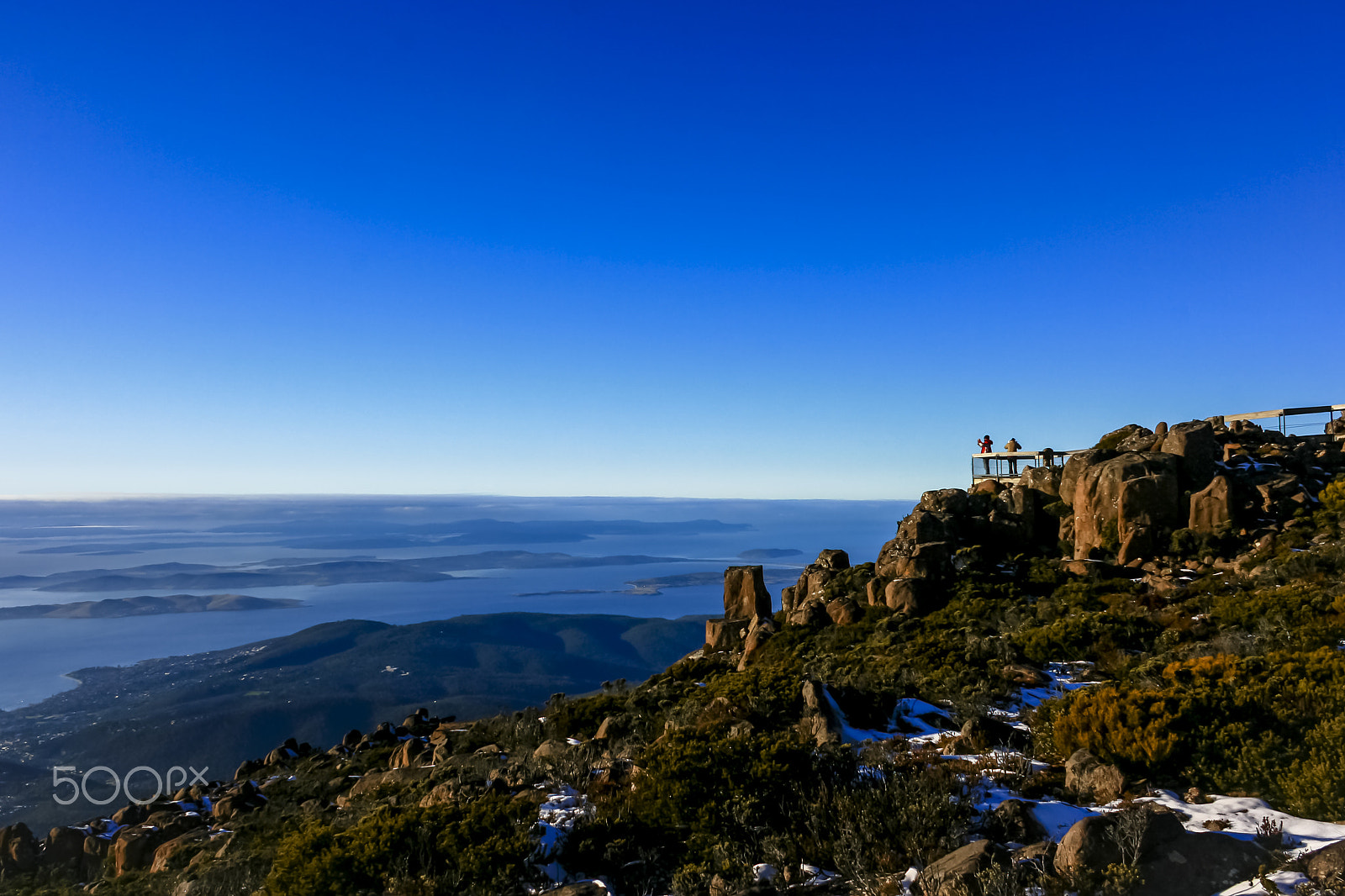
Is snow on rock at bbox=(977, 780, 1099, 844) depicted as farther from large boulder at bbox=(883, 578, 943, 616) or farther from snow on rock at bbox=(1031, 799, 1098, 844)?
large boulder at bbox=(883, 578, 943, 616)

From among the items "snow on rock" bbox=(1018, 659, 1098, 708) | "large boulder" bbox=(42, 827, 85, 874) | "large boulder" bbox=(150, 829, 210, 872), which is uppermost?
"snow on rock" bbox=(1018, 659, 1098, 708)

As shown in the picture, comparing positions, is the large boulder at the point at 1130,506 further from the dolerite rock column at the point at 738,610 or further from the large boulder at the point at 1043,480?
the dolerite rock column at the point at 738,610

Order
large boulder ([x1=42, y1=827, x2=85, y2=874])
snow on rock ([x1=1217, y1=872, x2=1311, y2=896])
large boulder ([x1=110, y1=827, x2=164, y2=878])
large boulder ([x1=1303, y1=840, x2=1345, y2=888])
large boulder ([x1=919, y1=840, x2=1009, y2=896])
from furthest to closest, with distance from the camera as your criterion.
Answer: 1. large boulder ([x1=42, y1=827, x2=85, y2=874])
2. large boulder ([x1=110, y1=827, x2=164, y2=878])
3. large boulder ([x1=919, y1=840, x2=1009, y2=896])
4. snow on rock ([x1=1217, y1=872, x2=1311, y2=896])
5. large boulder ([x1=1303, y1=840, x2=1345, y2=888])

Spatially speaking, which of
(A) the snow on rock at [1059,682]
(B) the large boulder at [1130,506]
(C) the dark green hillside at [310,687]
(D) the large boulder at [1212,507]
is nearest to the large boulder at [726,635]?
(B) the large boulder at [1130,506]

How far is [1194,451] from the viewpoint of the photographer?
25.2 m

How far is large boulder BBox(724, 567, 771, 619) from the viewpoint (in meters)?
29.5

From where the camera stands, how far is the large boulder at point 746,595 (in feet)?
96.7

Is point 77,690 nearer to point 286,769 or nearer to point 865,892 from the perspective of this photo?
point 286,769

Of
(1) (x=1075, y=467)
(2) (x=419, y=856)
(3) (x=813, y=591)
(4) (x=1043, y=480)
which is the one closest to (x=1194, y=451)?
(1) (x=1075, y=467)

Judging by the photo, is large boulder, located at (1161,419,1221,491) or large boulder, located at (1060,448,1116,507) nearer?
large boulder, located at (1161,419,1221,491)

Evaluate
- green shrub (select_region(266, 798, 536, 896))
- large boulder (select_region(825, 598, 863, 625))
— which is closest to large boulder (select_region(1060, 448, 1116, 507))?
large boulder (select_region(825, 598, 863, 625))

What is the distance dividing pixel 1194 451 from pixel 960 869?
83.2 ft

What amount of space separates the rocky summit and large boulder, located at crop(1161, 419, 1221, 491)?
7.02 ft

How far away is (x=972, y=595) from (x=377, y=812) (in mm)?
19635
